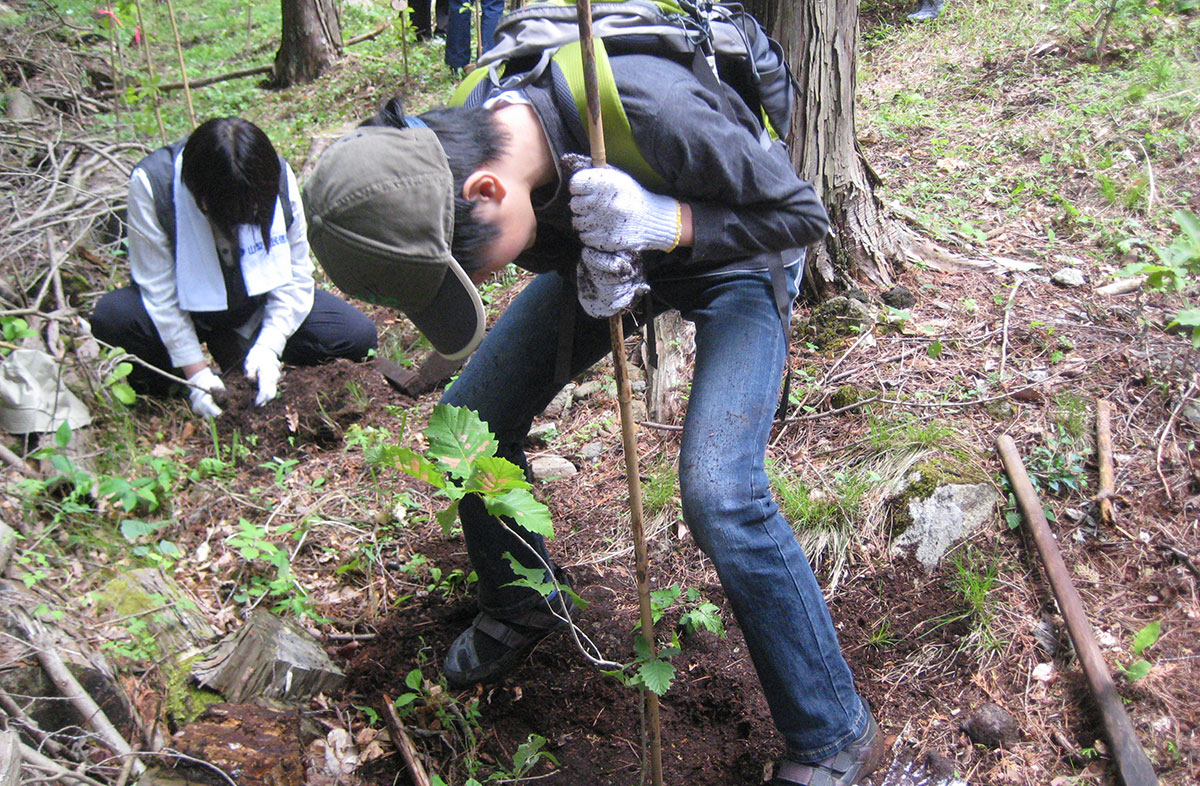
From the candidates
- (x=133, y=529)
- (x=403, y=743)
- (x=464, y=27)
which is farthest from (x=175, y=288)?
(x=464, y=27)

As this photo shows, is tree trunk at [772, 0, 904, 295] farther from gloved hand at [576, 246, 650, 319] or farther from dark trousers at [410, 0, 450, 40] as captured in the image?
dark trousers at [410, 0, 450, 40]

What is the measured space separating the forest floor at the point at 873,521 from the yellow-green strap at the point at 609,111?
94 cm

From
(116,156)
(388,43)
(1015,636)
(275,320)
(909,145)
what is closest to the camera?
(1015,636)

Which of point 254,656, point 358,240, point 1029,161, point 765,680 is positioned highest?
point 358,240

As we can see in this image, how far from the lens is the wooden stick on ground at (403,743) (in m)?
1.94

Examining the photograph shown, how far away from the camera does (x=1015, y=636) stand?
6.73ft

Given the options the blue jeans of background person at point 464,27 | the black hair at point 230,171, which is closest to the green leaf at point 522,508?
the black hair at point 230,171

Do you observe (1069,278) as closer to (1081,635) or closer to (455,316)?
(1081,635)

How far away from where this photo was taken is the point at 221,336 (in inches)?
148

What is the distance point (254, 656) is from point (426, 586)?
599 mm

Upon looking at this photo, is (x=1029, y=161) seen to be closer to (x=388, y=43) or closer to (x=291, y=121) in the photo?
(x=291, y=121)

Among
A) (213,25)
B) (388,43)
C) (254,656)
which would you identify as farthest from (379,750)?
(213,25)

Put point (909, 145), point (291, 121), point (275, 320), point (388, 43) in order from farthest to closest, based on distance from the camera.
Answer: point (388, 43) → point (291, 121) → point (909, 145) → point (275, 320)

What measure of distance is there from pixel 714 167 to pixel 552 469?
5.38ft
